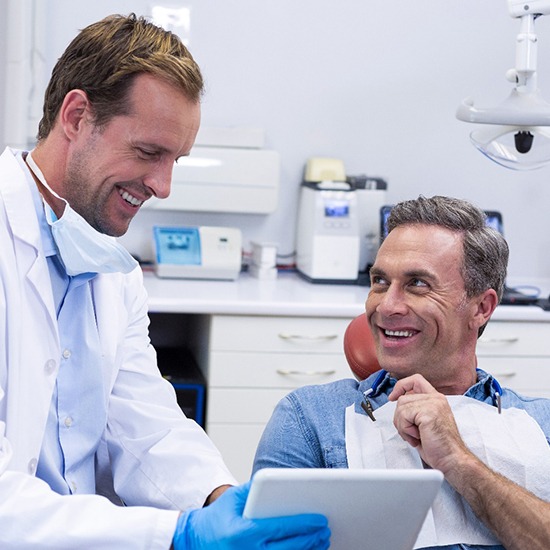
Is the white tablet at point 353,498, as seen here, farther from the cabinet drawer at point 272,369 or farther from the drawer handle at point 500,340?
the drawer handle at point 500,340

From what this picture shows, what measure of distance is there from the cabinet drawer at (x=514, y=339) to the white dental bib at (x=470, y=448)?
59.3 inches

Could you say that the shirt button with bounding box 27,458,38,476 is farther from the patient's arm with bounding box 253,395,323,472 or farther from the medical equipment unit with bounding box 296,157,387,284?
the medical equipment unit with bounding box 296,157,387,284

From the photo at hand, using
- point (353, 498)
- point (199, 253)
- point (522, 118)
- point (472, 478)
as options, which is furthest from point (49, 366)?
point (199, 253)

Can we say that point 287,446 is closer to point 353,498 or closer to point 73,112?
point 353,498

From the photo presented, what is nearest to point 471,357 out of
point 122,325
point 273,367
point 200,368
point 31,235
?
point 122,325

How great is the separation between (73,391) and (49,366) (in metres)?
0.10

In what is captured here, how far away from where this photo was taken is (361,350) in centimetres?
217

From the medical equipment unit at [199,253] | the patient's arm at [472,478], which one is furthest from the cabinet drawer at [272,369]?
the patient's arm at [472,478]

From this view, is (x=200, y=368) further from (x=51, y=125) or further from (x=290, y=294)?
(x=51, y=125)

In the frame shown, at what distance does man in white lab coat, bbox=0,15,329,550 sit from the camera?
1.65 meters

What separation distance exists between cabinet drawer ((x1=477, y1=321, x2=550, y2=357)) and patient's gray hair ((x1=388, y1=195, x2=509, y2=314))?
4.70 feet

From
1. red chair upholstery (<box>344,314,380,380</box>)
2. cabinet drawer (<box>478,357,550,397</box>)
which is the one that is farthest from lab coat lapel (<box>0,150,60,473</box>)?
cabinet drawer (<box>478,357,550,397</box>)

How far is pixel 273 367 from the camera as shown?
3.35 m

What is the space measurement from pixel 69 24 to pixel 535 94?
1835 millimetres
